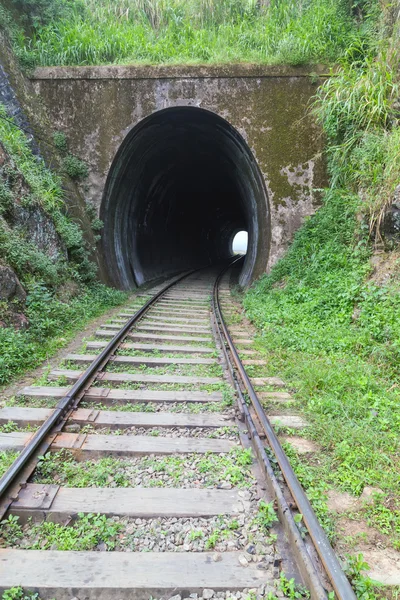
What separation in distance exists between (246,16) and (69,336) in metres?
10.9

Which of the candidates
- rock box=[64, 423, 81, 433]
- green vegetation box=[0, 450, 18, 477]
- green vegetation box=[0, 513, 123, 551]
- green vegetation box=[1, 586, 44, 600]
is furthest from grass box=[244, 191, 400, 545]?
green vegetation box=[0, 450, 18, 477]

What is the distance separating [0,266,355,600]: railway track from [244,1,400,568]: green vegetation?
317mm

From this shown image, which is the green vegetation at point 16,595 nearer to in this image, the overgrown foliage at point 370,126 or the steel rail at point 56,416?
the steel rail at point 56,416

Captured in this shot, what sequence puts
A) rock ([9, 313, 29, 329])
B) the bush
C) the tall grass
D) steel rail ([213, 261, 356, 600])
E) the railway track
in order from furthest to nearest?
1. the bush
2. the tall grass
3. rock ([9, 313, 29, 329])
4. the railway track
5. steel rail ([213, 261, 356, 600])

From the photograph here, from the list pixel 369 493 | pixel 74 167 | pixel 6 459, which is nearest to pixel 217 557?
pixel 369 493

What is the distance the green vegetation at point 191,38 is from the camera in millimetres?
8438

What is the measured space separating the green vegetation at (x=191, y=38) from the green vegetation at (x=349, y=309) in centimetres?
100

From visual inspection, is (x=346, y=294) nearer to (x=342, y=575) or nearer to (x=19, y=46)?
(x=342, y=575)

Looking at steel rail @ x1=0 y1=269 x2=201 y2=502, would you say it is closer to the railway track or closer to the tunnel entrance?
the railway track

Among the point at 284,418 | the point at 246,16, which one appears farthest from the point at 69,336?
the point at 246,16

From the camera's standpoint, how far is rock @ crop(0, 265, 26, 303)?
5012 mm

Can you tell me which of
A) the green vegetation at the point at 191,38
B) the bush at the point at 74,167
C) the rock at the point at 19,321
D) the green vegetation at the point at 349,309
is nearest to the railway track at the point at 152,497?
the green vegetation at the point at 349,309

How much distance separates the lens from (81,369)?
168 inches

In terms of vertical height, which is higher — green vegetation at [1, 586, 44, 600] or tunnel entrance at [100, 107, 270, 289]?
tunnel entrance at [100, 107, 270, 289]
